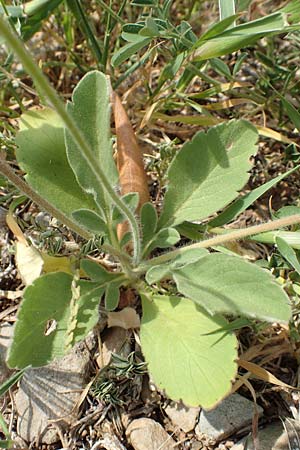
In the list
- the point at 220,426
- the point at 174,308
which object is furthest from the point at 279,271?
the point at 220,426

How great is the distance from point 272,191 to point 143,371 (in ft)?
3.67

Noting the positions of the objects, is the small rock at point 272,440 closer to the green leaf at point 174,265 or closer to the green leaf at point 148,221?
the green leaf at point 174,265

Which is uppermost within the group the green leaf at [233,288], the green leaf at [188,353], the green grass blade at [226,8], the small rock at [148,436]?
the green grass blade at [226,8]

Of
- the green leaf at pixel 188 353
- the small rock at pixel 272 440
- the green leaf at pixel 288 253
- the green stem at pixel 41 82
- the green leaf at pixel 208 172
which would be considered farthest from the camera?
the green leaf at pixel 208 172

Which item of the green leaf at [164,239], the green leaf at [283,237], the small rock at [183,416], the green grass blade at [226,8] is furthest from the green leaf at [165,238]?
the green grass blade at [226,8]

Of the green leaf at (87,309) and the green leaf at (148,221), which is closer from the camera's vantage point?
the green leaf at (87,309)

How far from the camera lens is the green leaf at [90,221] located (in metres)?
2.14

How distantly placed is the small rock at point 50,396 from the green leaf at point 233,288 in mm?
645

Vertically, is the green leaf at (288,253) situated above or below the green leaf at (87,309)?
below

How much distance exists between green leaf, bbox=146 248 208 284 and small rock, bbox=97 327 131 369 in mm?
419

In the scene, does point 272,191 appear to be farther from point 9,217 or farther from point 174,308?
point 9,217

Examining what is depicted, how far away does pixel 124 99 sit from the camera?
9.55 ft

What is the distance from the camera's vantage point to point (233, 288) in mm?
1901

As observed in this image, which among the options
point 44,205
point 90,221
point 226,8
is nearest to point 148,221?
point 90,221
